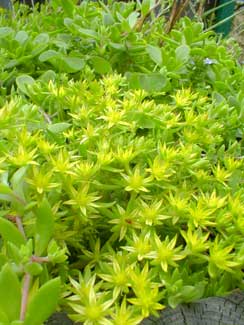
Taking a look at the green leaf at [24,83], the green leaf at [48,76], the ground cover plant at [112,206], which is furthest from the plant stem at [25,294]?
the green leaf at [48,76]

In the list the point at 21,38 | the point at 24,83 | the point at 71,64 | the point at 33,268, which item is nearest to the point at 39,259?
the point at 33,268

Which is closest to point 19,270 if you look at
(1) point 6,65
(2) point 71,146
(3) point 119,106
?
(2) point 71,146

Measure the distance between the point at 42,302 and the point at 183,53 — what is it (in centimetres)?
84

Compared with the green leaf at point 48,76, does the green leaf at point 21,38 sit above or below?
above

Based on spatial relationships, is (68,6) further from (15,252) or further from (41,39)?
(15,252)

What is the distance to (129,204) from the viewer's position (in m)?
0.88

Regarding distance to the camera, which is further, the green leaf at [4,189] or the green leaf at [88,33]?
the green leaf at [88,33]

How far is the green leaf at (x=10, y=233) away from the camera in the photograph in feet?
2.51

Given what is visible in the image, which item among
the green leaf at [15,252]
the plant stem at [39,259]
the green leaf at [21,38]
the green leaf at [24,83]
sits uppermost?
the green leaf at [15,252]

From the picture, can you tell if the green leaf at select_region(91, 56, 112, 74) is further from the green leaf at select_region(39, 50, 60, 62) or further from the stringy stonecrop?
the stringy stonecrop

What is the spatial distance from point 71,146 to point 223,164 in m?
0.30

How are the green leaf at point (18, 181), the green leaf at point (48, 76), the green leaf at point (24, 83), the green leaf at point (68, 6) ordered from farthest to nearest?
1. the green leaf at point (68, 6)
2. the green leaf at point (48, 76)
3. the green leaf at point (24, 83)
4. the green leaf at point (18, 181)

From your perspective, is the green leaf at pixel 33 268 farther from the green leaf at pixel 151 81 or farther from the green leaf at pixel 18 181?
the green leaf at pixel 151 81

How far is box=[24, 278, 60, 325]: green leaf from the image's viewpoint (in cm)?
71
